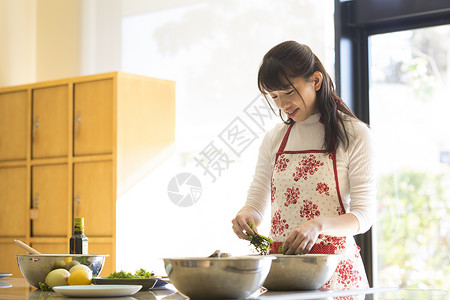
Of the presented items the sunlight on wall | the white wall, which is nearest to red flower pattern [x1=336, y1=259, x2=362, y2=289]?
the sunlight on wall

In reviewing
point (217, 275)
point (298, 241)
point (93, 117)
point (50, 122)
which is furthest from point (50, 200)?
point (217, 275)

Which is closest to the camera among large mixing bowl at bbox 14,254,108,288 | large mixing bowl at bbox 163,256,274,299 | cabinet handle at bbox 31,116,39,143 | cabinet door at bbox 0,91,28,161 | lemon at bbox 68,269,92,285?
large mixing bowl at bbox 163,256,274,299

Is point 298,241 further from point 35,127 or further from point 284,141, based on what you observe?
point 35,127

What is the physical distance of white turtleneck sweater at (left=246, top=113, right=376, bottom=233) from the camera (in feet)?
7.51

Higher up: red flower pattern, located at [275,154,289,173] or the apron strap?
the apron strap

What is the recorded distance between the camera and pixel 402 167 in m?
3.93

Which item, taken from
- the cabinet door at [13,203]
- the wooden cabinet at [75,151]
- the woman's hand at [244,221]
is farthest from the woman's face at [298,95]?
the cabinet door at [13,203]

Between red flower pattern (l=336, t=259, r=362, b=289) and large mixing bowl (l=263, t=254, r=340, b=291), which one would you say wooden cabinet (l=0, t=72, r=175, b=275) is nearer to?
red flower pattern (l=336, t=259, r=362, b=289)

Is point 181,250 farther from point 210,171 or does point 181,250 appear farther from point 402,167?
point 402,167

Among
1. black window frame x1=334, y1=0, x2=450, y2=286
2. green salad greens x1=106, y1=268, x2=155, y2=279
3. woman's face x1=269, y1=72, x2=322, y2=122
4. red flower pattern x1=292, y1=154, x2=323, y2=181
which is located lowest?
green salad greens x1=106, y1=268, x2=155, y2=279

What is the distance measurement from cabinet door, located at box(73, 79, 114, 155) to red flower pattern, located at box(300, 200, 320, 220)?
1998mm

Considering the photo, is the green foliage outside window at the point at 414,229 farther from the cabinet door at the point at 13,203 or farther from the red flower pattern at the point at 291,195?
the cabinet door at the point at 13,203

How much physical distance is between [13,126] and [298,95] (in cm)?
295

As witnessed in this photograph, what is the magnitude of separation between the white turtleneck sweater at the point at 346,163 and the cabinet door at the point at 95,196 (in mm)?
1729
